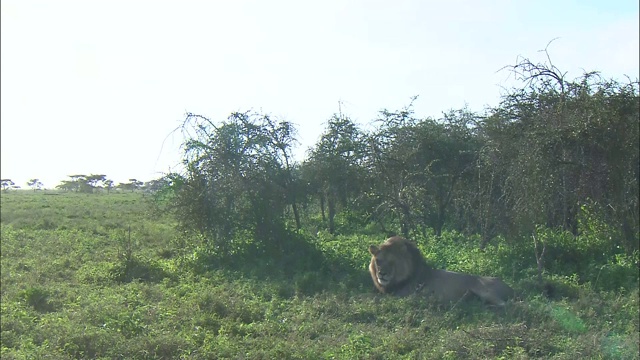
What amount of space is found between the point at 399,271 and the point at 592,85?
407 cm

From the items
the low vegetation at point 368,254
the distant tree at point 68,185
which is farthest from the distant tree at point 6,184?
the low vegetation at point 368,254

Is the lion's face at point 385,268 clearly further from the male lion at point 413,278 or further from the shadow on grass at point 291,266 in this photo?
the shadow on grass at point 291,266

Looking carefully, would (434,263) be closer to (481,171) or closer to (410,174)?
(481,171)

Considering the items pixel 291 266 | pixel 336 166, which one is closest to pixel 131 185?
pixel 336 166

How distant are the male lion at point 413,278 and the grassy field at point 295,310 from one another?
0.33 meters

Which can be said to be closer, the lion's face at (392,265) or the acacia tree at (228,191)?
the lion's face at (392,265)

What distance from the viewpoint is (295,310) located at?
28.6 feet

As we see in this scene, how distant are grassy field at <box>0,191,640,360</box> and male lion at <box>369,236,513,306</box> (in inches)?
12.8

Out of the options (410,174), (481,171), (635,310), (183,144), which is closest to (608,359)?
(635,310)

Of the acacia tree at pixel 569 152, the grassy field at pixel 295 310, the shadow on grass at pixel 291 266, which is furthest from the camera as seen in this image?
the shadow on grass at pixel 291 266

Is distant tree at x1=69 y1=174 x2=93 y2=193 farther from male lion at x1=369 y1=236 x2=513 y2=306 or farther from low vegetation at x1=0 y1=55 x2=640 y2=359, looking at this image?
male lion at x1=369 y1=236 x2=513 y2=306

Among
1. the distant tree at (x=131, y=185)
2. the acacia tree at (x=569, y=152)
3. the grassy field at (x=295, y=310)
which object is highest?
the distant tree at (x=131, y=185)

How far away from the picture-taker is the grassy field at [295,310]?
686 centimetres

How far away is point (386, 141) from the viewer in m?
15.8
